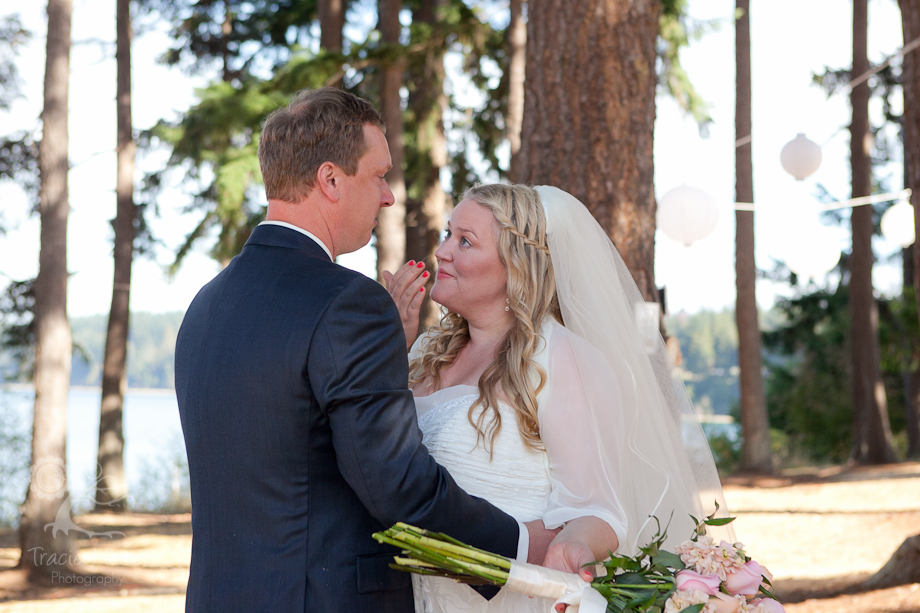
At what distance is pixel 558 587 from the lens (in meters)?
1.99

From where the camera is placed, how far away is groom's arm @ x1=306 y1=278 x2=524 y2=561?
1802mm

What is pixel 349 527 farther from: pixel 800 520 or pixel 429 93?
pixel 429 93

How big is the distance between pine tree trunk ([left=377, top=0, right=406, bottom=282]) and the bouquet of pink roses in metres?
9.04

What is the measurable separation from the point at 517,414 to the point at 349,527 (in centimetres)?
72

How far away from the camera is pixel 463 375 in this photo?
275 cm

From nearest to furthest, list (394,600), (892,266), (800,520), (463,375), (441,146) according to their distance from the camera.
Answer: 1. (394,600)
2. (463,375)
3. (800,520)
4. (441,146)
5. (892,266)

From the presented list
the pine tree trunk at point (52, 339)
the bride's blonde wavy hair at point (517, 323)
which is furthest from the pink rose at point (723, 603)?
the pine tree trunk at point (52, 339)

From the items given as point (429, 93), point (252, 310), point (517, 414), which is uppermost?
point (429, 93)

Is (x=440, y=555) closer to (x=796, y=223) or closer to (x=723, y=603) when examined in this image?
(x=723, y=603)

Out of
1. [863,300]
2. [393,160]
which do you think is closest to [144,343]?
[393,160]

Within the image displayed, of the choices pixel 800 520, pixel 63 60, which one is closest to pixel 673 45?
pixel 800 520

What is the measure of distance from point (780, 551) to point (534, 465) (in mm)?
6456

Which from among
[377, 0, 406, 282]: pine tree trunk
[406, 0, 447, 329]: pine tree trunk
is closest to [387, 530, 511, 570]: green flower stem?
[377, 0, 406, 282]: pine tree trunk

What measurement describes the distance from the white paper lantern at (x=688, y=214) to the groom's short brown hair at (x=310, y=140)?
7.43m
